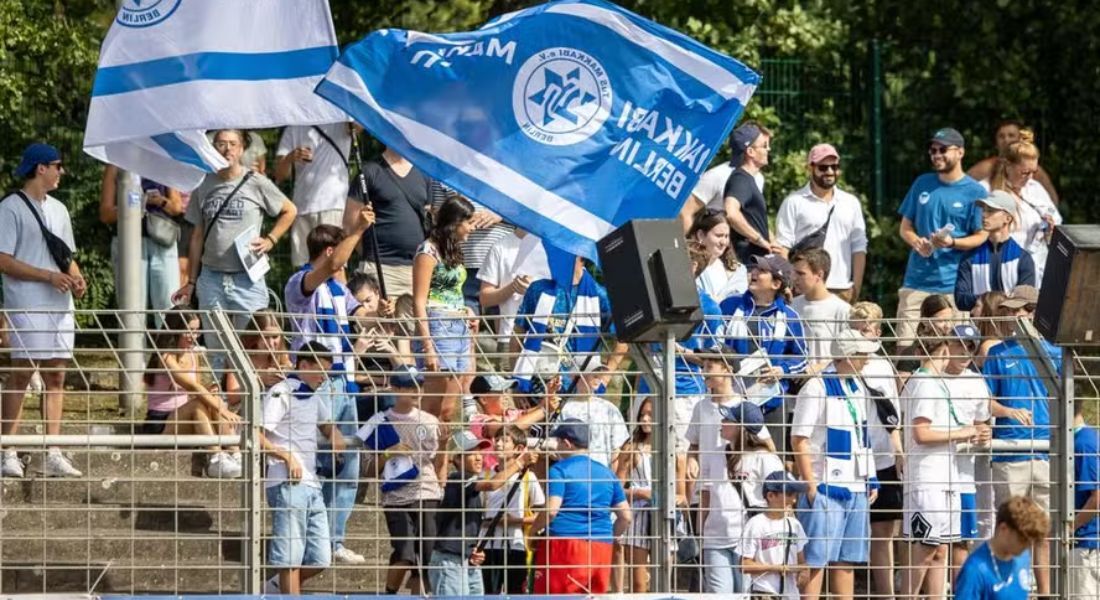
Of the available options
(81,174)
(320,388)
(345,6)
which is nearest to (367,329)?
(320,388)

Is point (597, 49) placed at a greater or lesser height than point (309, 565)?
greater

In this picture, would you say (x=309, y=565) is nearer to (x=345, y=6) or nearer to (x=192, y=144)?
(x=192, y=144)

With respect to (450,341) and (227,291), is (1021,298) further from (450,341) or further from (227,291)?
(227,291)

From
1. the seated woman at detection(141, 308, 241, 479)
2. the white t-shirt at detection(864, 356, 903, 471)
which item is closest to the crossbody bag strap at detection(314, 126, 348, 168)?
the seated woman at detection(141, 308, 241, 479)

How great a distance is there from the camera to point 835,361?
11156mm

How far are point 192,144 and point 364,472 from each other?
8.09ft

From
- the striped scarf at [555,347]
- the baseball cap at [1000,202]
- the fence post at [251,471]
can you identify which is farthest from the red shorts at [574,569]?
the baseball cap at [1000,202]

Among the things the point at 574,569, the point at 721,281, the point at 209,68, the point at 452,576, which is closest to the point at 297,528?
the point at 452,576

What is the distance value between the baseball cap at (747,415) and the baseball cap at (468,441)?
1227mm

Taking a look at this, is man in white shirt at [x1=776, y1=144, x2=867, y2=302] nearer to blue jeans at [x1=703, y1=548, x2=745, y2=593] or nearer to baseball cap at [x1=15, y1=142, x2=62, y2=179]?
blue jeans at [x1=703, y1=548, x2=745, y2=593]

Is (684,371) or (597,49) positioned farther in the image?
(597,49)

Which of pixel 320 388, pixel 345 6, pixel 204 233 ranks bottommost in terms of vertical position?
pixel 320 388

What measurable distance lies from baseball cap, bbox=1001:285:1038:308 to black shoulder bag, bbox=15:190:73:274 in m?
5.83

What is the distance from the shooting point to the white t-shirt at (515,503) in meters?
10.7
